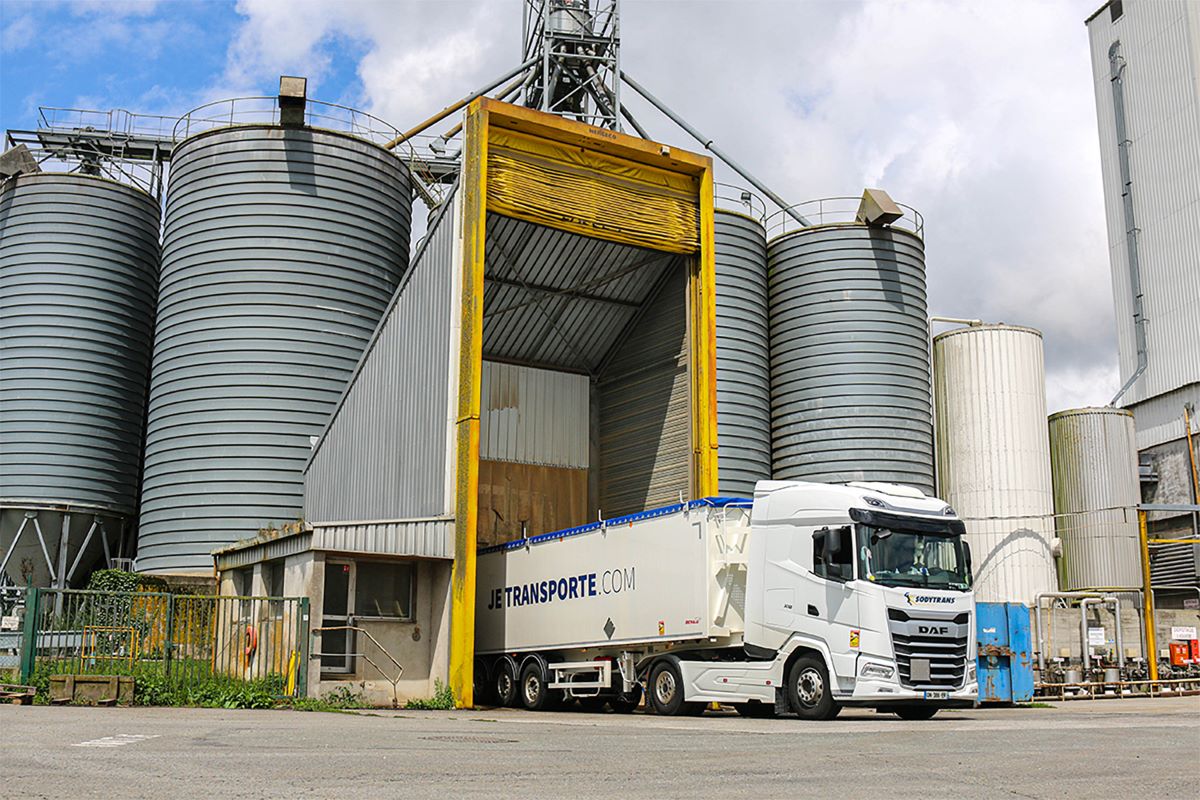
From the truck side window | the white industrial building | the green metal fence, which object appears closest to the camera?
the truck side window

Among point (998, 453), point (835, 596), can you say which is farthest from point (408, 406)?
point (998, 453)

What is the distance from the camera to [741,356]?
3597 cm

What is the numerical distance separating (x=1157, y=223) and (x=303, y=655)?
40.7 m

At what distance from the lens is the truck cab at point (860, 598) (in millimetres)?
17500

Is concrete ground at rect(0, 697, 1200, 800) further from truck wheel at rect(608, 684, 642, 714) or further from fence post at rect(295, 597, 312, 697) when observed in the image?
fence post at rect(295, 597, 312, 697)

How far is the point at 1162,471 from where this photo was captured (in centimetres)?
4594

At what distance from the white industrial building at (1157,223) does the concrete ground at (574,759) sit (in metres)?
32.4

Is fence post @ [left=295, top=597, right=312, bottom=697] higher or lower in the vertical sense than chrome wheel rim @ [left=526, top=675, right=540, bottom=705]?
higher

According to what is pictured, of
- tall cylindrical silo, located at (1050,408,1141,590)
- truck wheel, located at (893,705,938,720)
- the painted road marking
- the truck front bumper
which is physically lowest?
truck wheel, located at (893,705,938,720)

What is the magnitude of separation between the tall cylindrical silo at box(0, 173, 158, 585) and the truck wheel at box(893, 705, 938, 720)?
24899 mm

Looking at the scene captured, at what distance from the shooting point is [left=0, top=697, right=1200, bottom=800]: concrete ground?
8.50 metres

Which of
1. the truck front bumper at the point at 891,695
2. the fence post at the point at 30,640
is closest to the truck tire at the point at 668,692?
the truck front bumper at the point at 891,695

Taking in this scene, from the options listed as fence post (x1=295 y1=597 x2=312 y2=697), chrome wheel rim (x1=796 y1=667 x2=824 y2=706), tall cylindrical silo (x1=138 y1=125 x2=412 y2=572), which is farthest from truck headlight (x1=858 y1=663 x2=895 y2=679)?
tall cylindrical silo (x1=138 y1=125 x2=412 y2=572)

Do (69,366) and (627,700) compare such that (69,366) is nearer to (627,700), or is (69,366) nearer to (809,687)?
(627,700)
